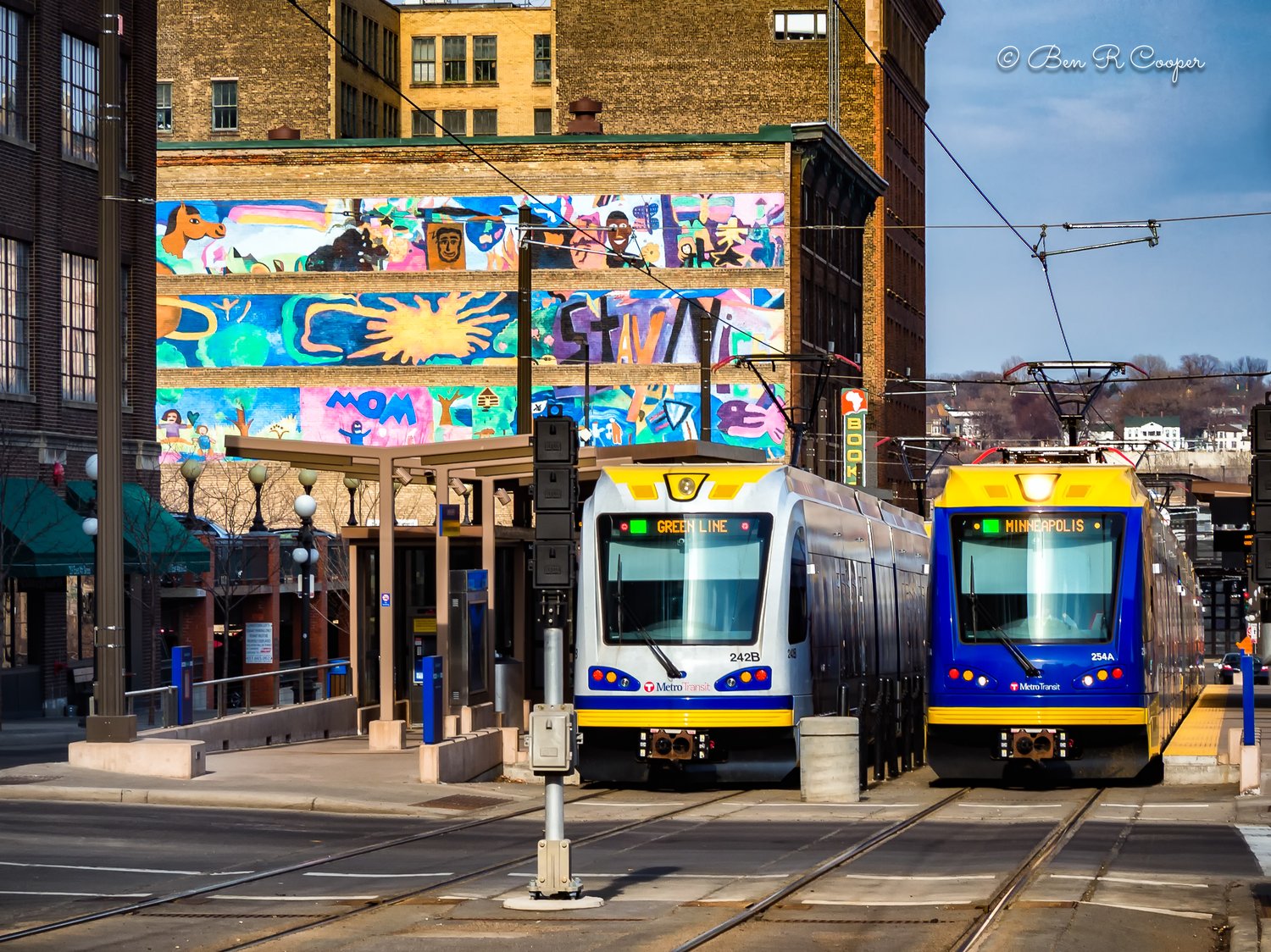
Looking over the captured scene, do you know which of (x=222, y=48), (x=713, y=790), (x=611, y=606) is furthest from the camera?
(x=222, y=48)

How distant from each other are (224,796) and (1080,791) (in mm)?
9373

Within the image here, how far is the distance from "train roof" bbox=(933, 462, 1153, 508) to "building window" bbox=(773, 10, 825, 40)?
61576 millimetres

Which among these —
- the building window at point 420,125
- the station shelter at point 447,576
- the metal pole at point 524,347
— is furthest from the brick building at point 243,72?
the station shelter at point 447,576

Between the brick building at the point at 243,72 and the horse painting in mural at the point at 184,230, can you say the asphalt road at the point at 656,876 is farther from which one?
the brick building at the point at 243,72

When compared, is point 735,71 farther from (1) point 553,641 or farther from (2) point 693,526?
(1) point 553,641

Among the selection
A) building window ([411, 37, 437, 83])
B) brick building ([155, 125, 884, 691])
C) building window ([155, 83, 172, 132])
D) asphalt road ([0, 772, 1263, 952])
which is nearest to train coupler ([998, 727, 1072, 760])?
asphalt road ([0, 772, 1263, 952])

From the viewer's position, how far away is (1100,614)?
23766 millimetres

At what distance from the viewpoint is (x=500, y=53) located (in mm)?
96750

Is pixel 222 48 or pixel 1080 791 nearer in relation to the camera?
pixel 1080 791

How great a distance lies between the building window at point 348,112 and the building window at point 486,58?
805 cm

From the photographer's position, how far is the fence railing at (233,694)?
27.1 m

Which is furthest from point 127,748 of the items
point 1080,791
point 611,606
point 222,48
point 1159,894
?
point 222,48

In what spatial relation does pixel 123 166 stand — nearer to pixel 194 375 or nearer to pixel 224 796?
pixel 224 796

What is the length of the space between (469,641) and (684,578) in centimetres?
683
